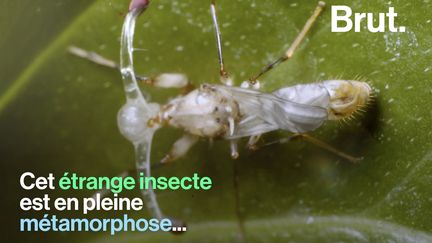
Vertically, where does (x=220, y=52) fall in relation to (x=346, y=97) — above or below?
above

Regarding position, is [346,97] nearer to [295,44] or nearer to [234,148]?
[295,44]

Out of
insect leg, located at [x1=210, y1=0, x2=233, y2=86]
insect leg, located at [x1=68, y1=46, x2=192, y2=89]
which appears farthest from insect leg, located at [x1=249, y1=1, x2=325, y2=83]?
insect leg, located at [x1=68, y1=46, x2=192, y2=89]

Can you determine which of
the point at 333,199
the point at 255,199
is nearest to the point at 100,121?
the point at 255,199

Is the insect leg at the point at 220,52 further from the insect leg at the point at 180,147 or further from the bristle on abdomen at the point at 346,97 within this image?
the bristle on abdomen at the point at 346,97

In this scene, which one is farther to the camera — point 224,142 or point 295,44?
point 224,142

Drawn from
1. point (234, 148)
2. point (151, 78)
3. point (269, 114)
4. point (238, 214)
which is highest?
point (151, 78)

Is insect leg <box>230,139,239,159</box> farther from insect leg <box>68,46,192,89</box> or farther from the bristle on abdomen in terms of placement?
the bristle on abdomen

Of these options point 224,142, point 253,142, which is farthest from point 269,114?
point 224,142
